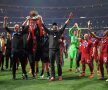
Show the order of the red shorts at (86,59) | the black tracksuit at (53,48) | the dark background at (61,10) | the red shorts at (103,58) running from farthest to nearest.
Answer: the dark background at (61,10), the red shorts at (86,59), the black tracksuit at (53,48), the red shorts at (103,58)

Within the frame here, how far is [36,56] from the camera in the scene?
11.7 metres

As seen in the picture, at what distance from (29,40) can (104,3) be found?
30640 millimetres

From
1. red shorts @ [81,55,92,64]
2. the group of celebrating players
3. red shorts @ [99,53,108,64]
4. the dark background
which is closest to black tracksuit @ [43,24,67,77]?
the group of celebrating players

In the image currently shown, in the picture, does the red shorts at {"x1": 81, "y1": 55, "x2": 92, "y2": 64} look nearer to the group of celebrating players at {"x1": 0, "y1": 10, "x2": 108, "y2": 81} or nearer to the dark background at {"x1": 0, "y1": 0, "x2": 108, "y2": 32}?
the group of celebrating players at {"x1": 0, "y1": 10, "x2": 108, "y2": 81}

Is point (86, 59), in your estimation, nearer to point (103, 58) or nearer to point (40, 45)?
point (103, 58)

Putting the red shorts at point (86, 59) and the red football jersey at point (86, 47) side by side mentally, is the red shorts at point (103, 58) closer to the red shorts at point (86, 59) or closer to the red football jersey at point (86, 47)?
the red shorts at point (86, 59)

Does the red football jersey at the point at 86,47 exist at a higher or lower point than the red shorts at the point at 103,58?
higher

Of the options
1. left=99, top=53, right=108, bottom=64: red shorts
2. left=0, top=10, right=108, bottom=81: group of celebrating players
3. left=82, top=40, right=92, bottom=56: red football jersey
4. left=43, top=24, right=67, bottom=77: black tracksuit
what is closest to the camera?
left=99, top=53, right=108, bottom=64: red shorts

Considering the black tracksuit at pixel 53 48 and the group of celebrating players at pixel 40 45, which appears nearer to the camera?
the group of celebrating players at pixel 40 45

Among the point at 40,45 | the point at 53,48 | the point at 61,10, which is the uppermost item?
the point at 61,10

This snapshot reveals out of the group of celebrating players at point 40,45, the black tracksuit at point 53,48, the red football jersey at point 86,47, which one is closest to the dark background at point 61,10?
the red football jersey at point 86,47

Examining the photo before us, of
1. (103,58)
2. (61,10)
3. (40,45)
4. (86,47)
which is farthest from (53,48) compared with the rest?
(61,10)

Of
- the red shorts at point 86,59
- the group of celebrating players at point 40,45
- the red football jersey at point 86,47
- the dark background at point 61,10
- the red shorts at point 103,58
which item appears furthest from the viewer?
the dark background at point 61,10

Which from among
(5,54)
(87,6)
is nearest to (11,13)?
(87,6)
